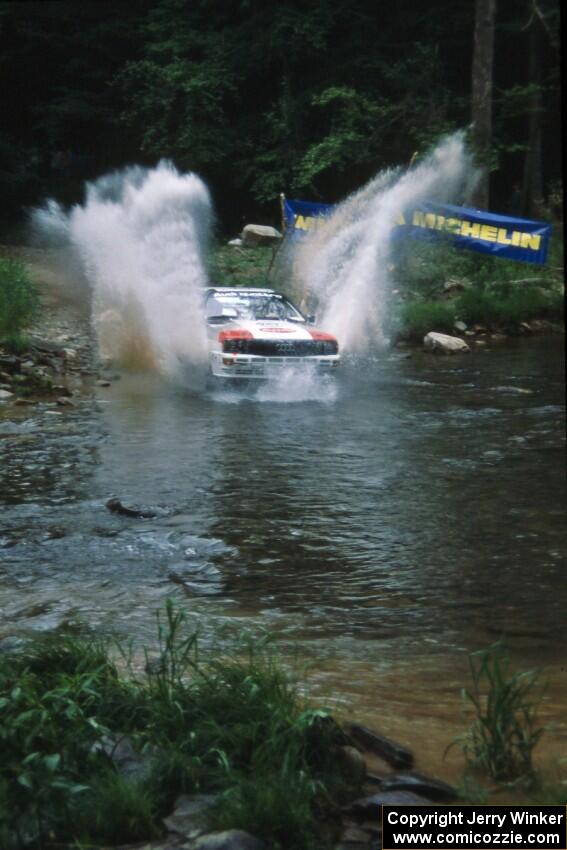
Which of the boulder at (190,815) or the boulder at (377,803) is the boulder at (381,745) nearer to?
the boulder at (377,803)

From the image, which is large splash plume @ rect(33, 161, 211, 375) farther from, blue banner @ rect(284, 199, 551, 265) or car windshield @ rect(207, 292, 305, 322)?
blue banner @ rect(284, 199, 551, 265)

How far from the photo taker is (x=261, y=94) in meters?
38.2

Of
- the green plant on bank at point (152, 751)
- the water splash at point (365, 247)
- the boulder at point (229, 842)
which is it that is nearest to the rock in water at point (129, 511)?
the green plant on bank at point (152, 751)

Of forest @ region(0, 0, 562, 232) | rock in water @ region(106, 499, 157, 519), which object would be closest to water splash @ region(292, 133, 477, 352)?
forest @ region(0, 0, 562, 232)

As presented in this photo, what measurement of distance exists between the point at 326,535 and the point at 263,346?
24.0 ft

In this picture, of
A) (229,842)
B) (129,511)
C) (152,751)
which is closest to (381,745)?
(152,751)

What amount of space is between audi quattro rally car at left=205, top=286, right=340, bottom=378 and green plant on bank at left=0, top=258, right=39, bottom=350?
380 centimetres

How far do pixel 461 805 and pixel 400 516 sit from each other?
18.1 ft

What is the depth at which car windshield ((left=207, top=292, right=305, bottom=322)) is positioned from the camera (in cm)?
1772

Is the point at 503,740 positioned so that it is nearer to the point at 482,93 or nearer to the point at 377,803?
the point at 377,803

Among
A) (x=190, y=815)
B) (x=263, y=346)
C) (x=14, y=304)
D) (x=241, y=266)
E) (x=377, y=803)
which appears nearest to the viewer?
(x=190, y=815)

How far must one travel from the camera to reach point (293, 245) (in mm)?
27406

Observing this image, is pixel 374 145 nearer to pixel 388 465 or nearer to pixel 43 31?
pixel 43 31

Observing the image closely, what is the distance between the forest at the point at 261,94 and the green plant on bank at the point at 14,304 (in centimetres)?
1232
